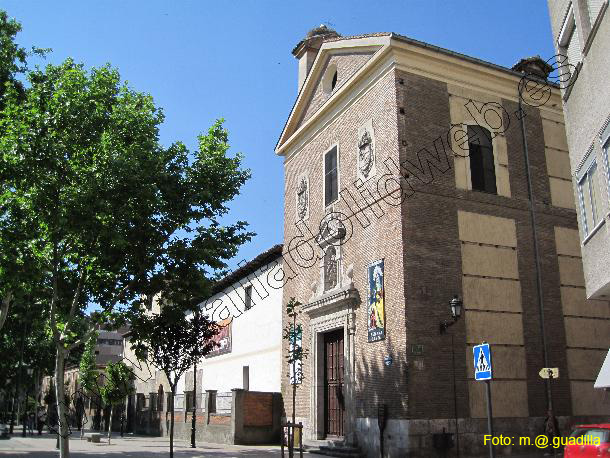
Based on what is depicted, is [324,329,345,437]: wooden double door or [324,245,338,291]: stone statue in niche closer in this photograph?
[324,329,345,437]: wooden double door

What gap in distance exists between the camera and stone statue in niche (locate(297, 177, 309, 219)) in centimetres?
2289

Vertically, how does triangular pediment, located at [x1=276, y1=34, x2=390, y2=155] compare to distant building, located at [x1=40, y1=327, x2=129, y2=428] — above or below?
above

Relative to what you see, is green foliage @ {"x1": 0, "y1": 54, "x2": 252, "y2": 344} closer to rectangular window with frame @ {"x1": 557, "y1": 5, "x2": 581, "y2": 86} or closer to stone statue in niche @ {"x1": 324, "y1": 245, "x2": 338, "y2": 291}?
stone statue in niche @ {"x1": 324, "y1": 245, "x2": 338, "y2": 291}

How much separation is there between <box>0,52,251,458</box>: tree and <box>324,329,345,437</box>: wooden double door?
5564 mm

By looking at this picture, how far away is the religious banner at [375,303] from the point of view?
17.2 metres

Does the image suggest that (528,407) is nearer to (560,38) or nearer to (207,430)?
(560,38)

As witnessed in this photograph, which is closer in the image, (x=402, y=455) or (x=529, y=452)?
(x=402, y=455)

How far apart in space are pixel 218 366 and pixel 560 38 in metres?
24.3

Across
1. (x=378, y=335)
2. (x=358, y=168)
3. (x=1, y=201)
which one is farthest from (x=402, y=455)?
(x=1, y=201)

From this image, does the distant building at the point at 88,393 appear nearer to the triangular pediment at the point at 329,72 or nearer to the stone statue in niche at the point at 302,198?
the stone statue in niche at the point at 302,198

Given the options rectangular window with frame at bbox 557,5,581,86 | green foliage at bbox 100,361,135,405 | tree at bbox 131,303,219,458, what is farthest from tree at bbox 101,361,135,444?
rectangular window with frame at bbox 557,5,581,86

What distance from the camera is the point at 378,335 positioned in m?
17.2

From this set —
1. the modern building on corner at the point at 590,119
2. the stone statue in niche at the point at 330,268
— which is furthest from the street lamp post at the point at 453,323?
the stone statue in niche at the point at 330,268

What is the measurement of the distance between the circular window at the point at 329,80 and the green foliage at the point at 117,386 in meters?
20.9
